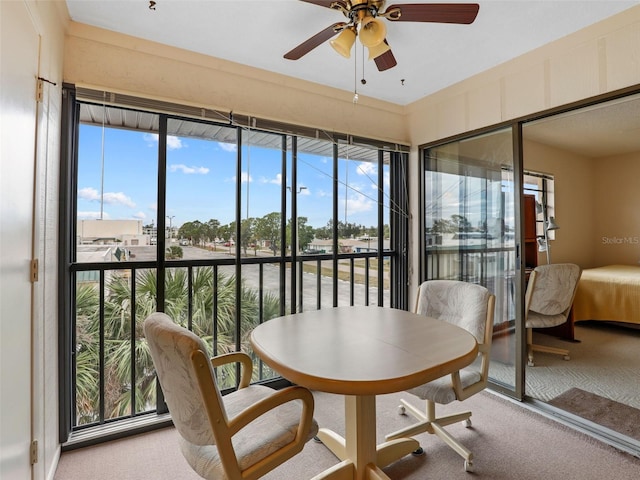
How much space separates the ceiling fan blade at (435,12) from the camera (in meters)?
1.38

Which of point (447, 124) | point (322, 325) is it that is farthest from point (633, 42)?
point (322, 325)

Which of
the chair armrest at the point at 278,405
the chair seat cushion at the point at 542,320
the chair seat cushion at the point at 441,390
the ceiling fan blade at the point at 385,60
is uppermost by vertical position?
the ceiling fan blade at the point at 385,60

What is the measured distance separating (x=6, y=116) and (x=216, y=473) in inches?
56.9

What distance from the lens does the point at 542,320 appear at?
3.06m

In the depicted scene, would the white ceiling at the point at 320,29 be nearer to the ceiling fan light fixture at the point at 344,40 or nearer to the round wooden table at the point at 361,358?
the ceiling fan light fixture at the point at 344,40

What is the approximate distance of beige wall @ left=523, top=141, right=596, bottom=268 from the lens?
10.1ft

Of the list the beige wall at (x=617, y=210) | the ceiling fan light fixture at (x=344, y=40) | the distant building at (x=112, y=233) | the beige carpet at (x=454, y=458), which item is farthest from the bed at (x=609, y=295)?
the distant building at (x=112, y=233)

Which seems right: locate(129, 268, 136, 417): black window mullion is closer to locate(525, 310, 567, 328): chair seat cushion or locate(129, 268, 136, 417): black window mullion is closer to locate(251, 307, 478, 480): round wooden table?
locate(251, 307, 478, 480): round wooden table

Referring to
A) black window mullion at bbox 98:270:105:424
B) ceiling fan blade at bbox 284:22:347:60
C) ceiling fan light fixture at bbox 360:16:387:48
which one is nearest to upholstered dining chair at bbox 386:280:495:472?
ceiling fan light fixture at bbox 360:16:387:48

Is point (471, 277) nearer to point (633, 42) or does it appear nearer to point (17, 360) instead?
point (633, 42)

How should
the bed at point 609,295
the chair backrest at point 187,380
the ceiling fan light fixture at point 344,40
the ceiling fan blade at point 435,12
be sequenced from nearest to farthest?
the chair backrest at point 187,380 < the ceiling fan blade at point 435,12 < the ceiling fan light fixture at point 344,40 < the bed at point 609,295

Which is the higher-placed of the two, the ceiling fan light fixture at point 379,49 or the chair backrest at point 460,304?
the ceiling fan light fixture at point 379,49

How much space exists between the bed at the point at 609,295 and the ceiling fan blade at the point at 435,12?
2713 millimetres

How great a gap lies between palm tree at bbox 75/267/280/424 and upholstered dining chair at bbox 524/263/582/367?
2.66 m
